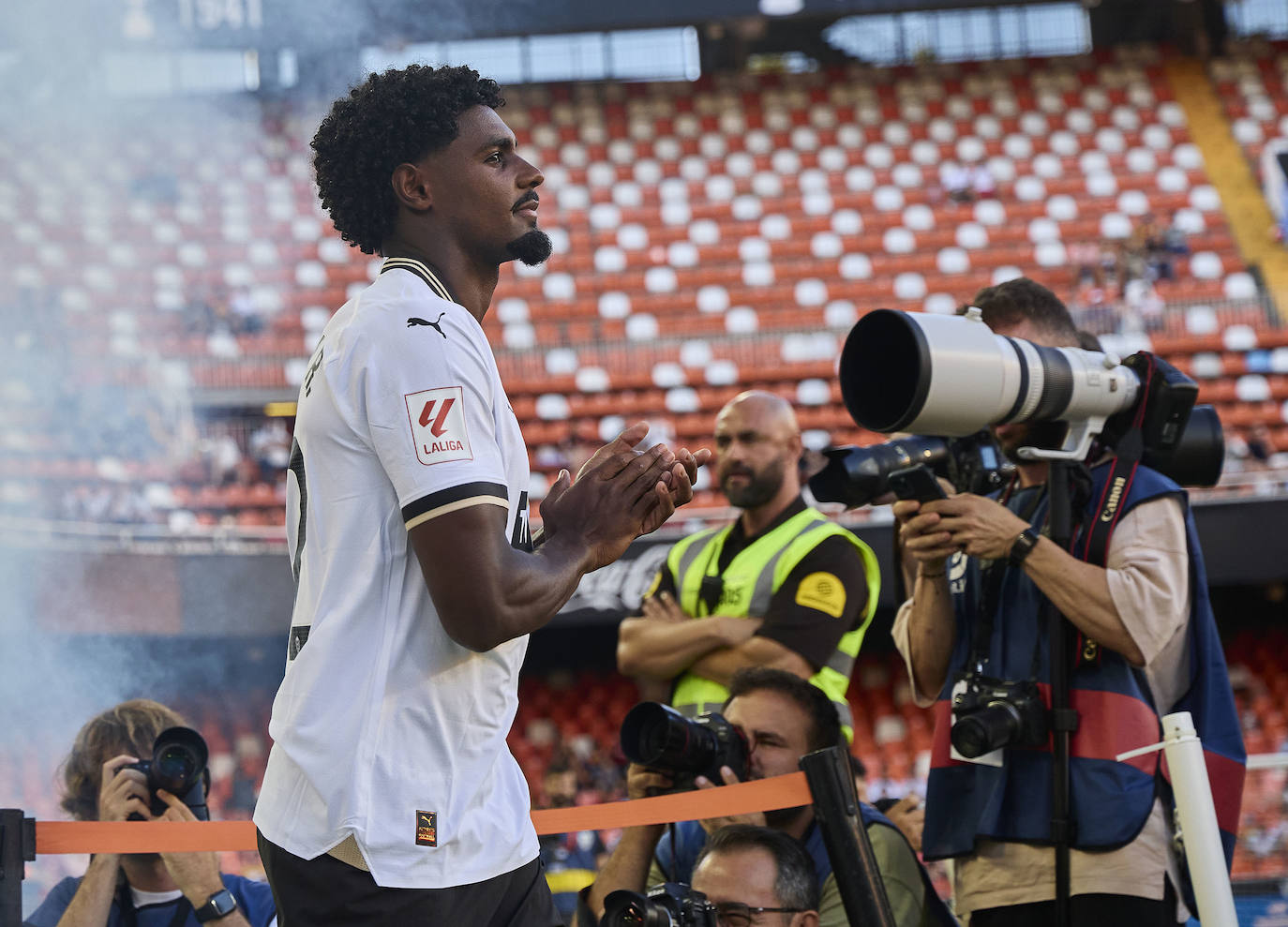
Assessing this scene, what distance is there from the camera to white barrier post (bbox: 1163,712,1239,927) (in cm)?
198

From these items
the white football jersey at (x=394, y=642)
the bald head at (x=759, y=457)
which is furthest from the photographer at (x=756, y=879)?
the bald head at (x=759, y=457)

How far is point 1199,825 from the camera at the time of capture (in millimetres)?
1991

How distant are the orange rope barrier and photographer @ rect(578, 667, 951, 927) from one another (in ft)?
0.67

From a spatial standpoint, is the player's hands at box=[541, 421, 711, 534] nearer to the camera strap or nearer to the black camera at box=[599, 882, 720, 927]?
the black camera at box=[599, 882, 720, 927]

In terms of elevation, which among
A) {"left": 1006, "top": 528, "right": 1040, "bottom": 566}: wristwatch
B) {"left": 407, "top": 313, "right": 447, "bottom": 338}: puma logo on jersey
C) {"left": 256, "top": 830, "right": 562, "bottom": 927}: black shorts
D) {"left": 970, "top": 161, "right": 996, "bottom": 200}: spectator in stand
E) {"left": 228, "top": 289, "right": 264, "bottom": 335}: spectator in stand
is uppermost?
{"left": 970, "top": 161, "right": 996, "bottom": 200}: spectator in stand

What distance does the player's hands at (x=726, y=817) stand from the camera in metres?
2.45

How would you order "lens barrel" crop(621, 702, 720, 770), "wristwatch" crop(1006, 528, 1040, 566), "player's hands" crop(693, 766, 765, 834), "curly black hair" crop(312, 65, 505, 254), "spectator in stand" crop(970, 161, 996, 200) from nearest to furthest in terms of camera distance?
"curly black hair" crop(312, 65, 505, 254), "wristwatch" crop(1006, 528, 1040, 566), "lens barrel" crop(621, 702, 720, 770), "player's hands" crop(693, 766, 765, 834), "spectator in stand" crop(970, 161, 996, 200)

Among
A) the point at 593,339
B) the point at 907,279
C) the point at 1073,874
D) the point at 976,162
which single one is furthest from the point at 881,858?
the point at 976,162

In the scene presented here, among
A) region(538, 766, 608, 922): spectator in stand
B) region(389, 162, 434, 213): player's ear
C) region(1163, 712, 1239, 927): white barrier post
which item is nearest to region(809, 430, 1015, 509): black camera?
region(1163, 712, 1239, 927): white barrier post

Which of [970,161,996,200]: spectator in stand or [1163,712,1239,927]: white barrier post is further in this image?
[970,161,996,200]: spectator in stand

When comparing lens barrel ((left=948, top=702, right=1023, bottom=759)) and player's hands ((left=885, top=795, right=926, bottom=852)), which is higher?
lens barrel ((left=948, top=702, right=1023, bottom=759))

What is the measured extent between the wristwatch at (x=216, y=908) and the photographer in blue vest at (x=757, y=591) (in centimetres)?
110

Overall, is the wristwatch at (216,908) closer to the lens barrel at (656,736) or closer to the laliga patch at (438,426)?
the lens barrel at (656,736)

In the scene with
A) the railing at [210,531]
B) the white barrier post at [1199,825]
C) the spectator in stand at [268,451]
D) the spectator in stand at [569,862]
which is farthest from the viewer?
the spectator in stand at [268,451]
